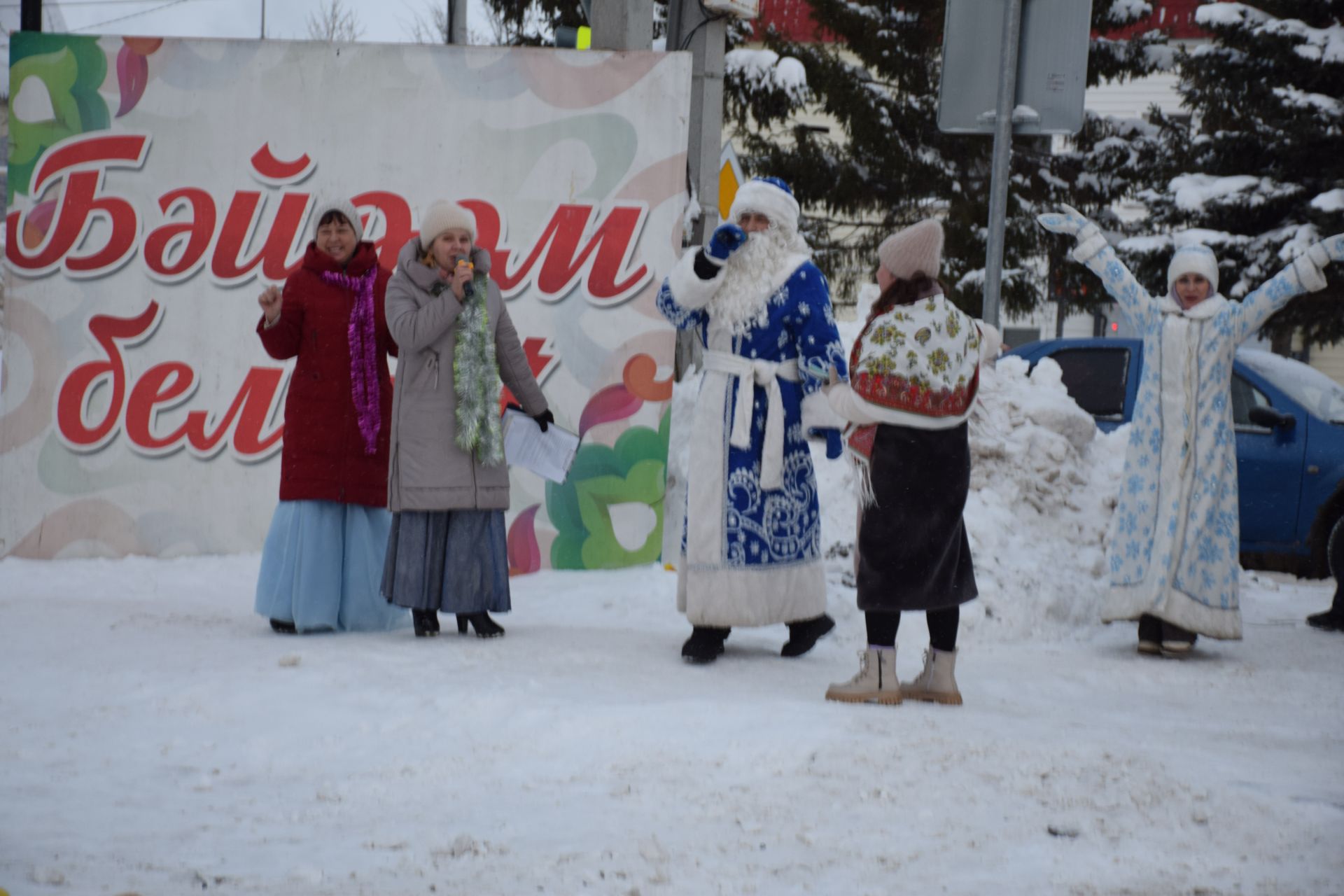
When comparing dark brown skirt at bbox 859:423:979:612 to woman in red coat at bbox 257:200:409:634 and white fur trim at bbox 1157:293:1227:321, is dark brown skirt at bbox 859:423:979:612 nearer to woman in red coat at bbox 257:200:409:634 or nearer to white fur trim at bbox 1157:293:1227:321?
white fur trim at bbox 1157:293:1227:321

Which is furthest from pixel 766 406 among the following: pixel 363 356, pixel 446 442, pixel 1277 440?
pixel 1277 440

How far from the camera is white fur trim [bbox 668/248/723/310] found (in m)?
5.55

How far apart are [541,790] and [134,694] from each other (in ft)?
5.64

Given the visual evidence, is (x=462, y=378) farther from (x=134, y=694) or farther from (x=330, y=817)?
(x=330, y=817)

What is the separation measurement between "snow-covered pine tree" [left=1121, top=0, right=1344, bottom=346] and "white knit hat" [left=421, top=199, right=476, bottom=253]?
38.4 ft

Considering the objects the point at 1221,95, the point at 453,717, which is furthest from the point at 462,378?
the point at 1221,95

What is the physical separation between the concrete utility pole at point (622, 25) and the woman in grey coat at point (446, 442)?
2421 millimetres

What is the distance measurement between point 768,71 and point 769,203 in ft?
41.7

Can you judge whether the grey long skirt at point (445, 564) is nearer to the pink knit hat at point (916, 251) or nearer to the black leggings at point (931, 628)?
the black leggings at point (931, 628)

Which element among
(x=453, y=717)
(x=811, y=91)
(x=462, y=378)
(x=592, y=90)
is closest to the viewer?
(x=453, y=717)

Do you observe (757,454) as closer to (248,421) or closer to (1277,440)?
(248,421)

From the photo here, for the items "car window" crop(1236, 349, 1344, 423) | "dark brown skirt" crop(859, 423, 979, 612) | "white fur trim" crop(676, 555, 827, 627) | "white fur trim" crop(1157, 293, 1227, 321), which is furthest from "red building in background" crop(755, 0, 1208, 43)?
"dark brown skirt" crop(859, 423, 979, 612)

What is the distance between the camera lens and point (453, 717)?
4.57m

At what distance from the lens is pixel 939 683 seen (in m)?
5.02
